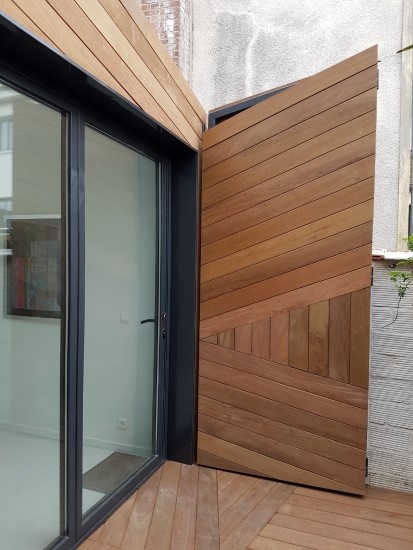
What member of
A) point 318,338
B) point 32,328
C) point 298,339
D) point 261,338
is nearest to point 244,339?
point 261,338

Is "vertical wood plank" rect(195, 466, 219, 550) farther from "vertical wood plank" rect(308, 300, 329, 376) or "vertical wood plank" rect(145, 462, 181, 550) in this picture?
"vertical wood plank" rect(308, 300, 329, 376)

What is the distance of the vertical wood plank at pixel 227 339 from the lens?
2.69 metres

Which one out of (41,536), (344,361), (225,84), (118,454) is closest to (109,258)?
(118,454)

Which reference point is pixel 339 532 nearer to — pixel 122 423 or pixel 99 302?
pixel 122 423

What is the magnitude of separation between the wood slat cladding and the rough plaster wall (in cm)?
158

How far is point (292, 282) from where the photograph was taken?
2514 mm

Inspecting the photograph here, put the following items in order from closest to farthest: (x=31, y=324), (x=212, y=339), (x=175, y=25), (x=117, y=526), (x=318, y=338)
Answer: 1. (x=31, y=324)
2. (x=117, y=526)
3. (x=318, y=338)
4. (x=212, y=339)
5. (x=175, y=25)

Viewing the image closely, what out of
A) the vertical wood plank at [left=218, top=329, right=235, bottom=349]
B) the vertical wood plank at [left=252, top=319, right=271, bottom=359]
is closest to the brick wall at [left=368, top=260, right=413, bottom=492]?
the vertical wood plank at [left=252, top=319, right=271, bottom=359]

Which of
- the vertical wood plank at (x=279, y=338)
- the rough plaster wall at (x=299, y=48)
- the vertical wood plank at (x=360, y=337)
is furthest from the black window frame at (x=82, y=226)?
the rough plaster wall at (x=299, y=48)

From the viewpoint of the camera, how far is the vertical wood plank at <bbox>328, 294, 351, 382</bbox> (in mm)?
2410

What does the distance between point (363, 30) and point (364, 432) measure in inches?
129

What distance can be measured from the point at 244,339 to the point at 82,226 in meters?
1.30

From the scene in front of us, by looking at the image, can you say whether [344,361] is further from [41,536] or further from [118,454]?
[41,536]

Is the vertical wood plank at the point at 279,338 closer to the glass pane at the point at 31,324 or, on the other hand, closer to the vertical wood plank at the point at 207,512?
the vertical wood plank at the point at 207,512
